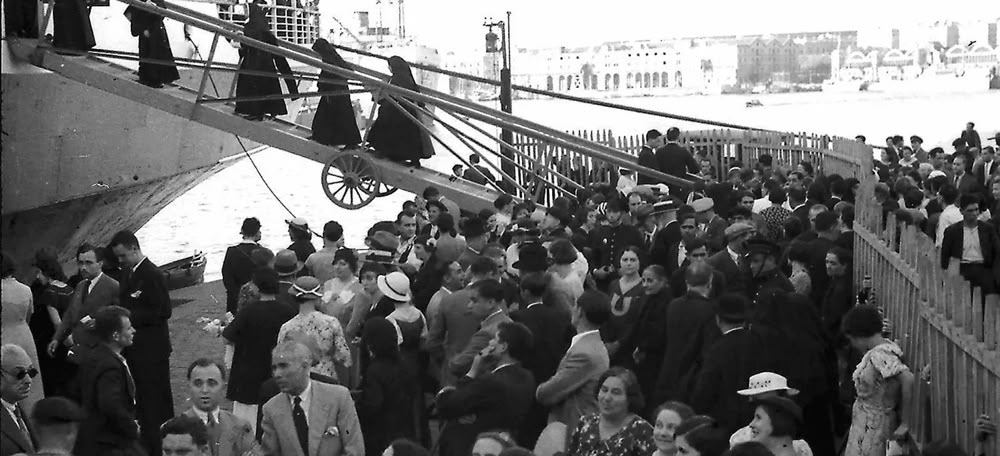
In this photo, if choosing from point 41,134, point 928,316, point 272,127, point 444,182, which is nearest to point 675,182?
point 444,182

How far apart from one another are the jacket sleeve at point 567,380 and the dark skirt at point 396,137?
9598 millimetres

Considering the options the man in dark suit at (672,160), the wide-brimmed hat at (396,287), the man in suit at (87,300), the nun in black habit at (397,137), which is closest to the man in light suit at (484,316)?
the wide-brimmed hat at (396,287)

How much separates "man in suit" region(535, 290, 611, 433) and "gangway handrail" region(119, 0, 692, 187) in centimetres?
815

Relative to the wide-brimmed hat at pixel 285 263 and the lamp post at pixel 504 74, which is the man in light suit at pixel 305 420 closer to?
the wide-brimmed hat at pixel 285 263

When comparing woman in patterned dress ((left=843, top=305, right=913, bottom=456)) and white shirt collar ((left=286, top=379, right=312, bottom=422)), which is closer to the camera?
white shirt collar ((left=286, top=379, right=312, bottom=422))

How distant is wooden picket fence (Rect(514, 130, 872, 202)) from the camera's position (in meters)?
22.3

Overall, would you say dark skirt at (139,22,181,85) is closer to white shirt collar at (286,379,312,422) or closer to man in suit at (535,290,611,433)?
man in suit at (535,290,611,433)

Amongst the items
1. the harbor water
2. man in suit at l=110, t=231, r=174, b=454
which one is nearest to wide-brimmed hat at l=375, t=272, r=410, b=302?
man in suit at l=110, t=231, r=174, b=454

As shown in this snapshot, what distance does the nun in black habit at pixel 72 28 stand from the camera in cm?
1666

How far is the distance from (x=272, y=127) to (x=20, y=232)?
142 inches

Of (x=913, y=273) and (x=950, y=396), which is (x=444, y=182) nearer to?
(x=913, y=273)

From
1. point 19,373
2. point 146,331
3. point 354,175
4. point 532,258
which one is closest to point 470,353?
point 532,258

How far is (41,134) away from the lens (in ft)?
56.5

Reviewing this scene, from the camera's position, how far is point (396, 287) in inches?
337
